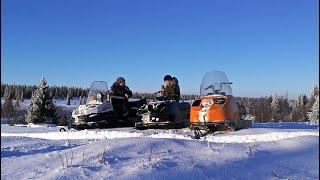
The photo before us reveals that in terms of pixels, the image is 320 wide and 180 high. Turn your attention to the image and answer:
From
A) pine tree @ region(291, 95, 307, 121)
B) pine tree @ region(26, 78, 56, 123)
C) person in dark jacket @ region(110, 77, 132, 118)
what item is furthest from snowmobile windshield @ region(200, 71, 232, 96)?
pine tree @ region(291, 95, 307, 121)

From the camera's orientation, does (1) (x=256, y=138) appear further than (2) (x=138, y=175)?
Yes

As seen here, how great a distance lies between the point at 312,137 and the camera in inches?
352

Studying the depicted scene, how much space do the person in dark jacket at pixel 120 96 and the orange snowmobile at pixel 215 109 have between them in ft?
11.6

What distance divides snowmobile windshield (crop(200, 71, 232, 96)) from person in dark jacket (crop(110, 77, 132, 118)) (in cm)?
352

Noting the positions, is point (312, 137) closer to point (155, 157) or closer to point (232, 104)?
point (155, 157)

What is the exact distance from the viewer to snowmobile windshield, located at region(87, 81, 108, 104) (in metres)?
17.4

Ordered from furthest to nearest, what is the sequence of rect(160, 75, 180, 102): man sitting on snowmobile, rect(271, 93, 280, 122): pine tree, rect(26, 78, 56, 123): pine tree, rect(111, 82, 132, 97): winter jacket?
rect(271, 93, 280, 122): pine tree
rect(26, 78, 56, 123): pine tree
rect(111, 82, 132, 97): winter jacket
rect(160, 75, 180, 102): man sitting on snowmobile

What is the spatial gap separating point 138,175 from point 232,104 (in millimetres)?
8259

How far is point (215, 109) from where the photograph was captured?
13.4 meters

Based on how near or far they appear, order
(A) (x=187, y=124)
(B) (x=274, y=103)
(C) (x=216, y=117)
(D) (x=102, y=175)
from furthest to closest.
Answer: (B) (x=274, y=103), (A) (x=187, y=124), (C) (x=216, y=117), (D) (x=102, y=175)

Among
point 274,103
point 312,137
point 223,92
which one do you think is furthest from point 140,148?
point 274,103

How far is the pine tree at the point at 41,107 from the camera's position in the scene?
1485 inches

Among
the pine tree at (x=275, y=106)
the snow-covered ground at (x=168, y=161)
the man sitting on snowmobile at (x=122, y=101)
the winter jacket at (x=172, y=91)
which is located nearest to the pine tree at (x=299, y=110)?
the pine tree at (x=275, y=106)

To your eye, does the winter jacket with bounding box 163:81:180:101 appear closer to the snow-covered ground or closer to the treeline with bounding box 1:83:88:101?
the snow-covered ground
